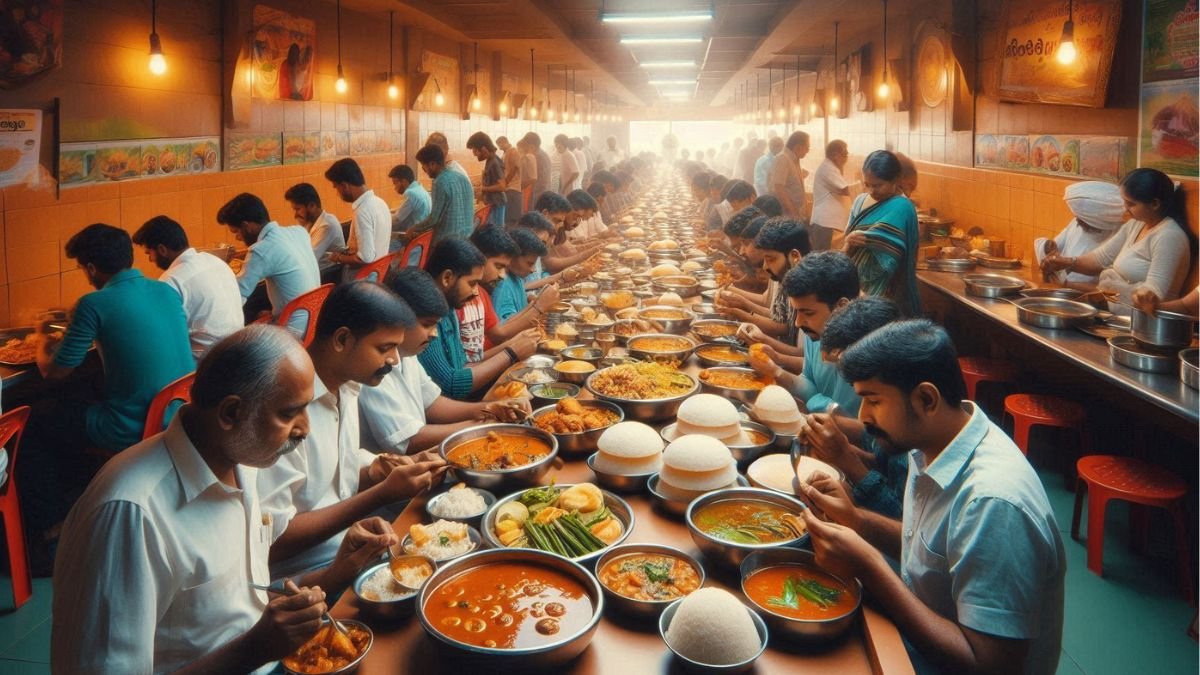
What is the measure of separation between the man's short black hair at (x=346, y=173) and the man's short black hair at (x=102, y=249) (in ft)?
10.2

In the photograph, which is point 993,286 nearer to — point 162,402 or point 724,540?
point 724,540

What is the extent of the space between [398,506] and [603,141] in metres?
31.1

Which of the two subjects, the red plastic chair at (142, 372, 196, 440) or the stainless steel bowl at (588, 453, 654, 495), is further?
the red plastic chair at (142, 372, 196, 440)

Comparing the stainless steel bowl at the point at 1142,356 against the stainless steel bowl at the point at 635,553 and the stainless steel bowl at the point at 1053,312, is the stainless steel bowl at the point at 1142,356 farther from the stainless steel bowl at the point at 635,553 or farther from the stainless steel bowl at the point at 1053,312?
the stainless steel bowl at the point at 635,553

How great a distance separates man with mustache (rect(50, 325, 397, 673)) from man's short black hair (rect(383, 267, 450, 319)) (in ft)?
3.85


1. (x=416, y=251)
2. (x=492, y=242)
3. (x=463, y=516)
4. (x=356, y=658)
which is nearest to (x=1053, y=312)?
(x=492, y=242)

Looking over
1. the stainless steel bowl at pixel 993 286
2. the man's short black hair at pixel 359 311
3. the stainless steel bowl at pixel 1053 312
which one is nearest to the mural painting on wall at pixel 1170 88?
the stainless steel bowl at pixel 1053 312

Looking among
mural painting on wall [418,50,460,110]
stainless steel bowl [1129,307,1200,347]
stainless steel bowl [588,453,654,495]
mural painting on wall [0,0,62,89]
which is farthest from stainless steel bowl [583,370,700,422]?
mural painting on wall [418,50,460,110]

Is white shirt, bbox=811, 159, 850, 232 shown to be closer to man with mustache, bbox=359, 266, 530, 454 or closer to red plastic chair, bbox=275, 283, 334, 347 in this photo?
red plastic chair, bbox=275, 283, 334, 347

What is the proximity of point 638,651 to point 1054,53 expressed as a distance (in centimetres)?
638

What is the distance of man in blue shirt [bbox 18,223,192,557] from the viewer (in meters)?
3.69

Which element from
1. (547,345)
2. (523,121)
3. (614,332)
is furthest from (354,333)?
(523,121)

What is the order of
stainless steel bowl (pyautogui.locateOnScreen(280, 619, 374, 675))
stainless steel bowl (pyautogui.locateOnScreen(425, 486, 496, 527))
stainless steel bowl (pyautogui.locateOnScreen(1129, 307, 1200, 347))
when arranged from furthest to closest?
stainless steel bowl (pyautogui.locateOnScreen(1129, 307, 1200, 347)), stainless steel bowl (pyautogui.locateOnScreen(425, 486, 496, 527)), stainless steel bowl (pyautogui.locateOnScreen(280, 619, 374, 675))

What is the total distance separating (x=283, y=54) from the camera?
769 cm
